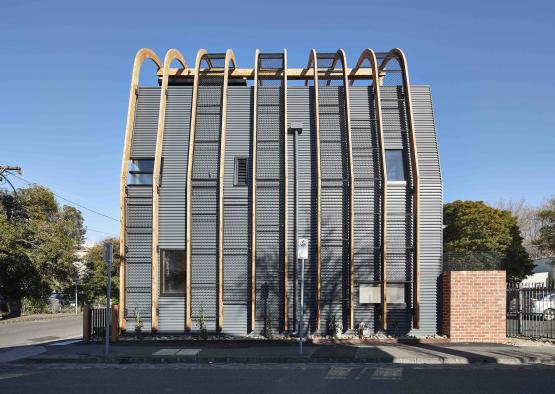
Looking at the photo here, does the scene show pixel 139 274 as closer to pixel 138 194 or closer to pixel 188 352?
pixel 138 194

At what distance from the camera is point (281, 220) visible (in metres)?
16.7

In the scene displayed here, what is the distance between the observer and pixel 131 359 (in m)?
13.1

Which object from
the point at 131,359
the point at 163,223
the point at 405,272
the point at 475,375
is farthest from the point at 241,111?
the point at 475,375

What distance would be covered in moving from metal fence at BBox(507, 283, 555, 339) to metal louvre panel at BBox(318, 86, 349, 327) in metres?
4.91

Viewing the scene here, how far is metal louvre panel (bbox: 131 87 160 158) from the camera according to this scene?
17.2 metres

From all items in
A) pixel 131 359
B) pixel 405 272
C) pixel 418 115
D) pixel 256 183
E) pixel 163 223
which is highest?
pixel 418 115

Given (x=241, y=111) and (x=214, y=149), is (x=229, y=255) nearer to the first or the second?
(x=214, y=149)

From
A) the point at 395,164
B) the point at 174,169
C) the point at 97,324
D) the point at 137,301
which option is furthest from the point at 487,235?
the point at 97,324

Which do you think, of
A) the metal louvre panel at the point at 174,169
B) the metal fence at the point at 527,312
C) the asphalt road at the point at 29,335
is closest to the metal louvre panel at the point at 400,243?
the metal fence at the point at 527,312

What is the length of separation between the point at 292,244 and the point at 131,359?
18.0ft

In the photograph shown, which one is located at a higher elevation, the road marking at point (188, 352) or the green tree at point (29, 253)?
the green tree at point (29, 253)

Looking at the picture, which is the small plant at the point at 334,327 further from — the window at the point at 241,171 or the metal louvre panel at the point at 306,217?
the window at the point at 241,171

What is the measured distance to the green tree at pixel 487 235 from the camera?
113 ft

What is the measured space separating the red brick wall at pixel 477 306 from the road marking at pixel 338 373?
16.1 feet
